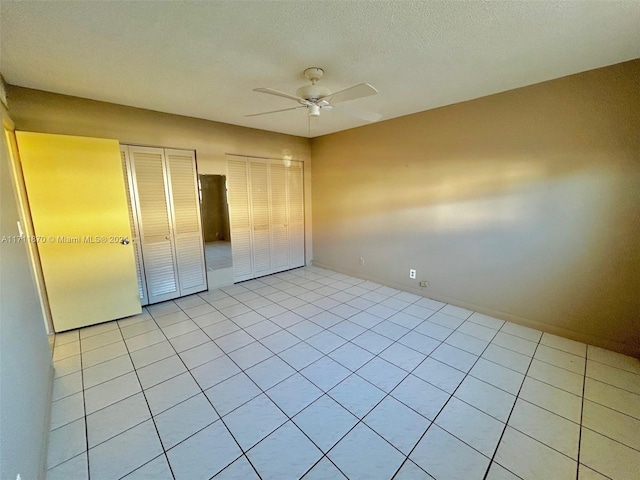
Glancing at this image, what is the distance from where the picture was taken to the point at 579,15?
154cm

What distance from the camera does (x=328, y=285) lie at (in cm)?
417

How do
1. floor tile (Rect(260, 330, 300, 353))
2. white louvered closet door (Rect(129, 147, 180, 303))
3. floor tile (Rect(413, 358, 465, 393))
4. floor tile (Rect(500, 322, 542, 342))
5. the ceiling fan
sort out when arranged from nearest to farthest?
the ceiling fan
floor tile (Rect(413, 358, 465, 393))
floor tile (Rect(260, 330, 300, 353))
floor tile (Rect(500, 322, 542, 342))
white louvered closet door (Rect(129, 147, 180, 303))

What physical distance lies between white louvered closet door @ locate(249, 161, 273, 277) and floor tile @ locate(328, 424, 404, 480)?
10.8ft

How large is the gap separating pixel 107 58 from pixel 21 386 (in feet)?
7.22

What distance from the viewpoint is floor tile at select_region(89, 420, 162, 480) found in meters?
1.38

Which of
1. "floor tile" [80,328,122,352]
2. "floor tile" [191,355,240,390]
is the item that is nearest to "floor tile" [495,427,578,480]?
"floor tile" [191,355,240,390]

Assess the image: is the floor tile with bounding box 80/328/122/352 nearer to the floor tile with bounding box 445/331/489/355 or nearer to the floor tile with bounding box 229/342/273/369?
the floor tile with bounding box 229/342/273/369

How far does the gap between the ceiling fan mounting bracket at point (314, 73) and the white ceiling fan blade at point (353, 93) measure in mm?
220

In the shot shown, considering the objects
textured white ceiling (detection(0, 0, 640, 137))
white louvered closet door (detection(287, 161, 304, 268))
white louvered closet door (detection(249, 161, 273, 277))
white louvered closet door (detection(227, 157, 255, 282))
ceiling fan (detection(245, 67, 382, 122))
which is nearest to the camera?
textured white ceiling (detection(0, 0, 640, 137))

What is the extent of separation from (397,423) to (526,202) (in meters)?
2.48

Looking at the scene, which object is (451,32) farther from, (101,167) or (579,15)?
(101,167)

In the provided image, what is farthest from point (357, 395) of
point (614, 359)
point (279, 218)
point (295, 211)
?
point (295, 211)

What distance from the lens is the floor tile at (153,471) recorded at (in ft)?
4.40

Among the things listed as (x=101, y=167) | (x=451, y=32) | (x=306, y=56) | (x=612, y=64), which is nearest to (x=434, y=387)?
(x=451, y=32)
